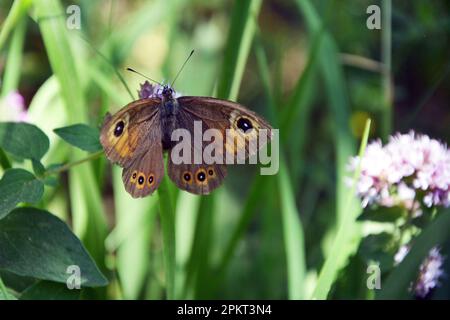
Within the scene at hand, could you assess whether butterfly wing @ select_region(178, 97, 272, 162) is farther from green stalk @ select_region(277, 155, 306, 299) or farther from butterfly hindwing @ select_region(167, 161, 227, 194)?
green stalk @ select_region(277, 155, 306, 299)

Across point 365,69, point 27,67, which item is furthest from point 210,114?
point 27,67

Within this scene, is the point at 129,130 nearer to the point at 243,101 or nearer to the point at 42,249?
the point at 42,249

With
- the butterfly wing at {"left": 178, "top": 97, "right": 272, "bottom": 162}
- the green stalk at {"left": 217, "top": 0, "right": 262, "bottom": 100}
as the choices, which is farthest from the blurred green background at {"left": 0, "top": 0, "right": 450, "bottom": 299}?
the butterfly wing at {"left": 178, "top": 97, "right": 272, "bottom": 162}

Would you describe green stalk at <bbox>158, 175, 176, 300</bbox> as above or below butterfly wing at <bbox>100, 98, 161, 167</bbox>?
below

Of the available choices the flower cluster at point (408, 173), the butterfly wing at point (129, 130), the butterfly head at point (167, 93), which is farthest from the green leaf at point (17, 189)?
the flower cluster at point (408, 173)

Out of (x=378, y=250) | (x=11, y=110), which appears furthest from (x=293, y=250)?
(x=11, y=110)
